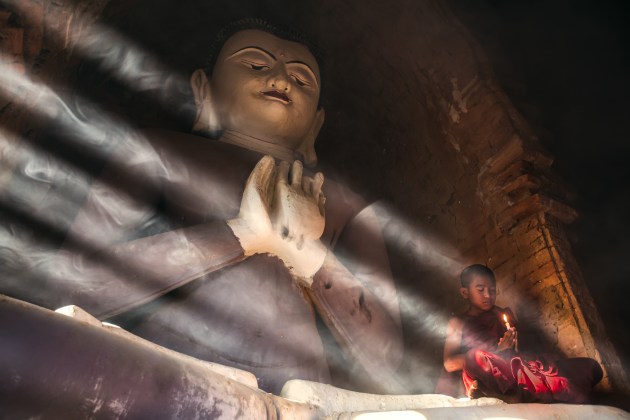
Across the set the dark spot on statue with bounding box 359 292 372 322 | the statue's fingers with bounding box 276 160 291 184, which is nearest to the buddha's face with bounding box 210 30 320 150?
the statue's fingers with bounding box 276 160 291 184

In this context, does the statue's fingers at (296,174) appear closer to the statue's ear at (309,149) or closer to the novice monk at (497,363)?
the statue's ear at (309,149)

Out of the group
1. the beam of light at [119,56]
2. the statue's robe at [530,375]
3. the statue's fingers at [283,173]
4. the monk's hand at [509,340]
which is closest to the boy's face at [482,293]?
the statue's robe at [530,375]

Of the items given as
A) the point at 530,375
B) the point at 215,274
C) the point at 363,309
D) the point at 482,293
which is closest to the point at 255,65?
the point at 215,274

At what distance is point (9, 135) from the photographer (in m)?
2.24

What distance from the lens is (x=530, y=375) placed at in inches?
74.1

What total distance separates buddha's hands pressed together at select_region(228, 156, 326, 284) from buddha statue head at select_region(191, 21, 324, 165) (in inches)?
20.2

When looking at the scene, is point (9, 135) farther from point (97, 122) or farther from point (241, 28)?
point (241, 28)

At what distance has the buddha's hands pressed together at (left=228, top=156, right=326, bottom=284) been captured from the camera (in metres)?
2.20

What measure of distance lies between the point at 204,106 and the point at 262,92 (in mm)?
376

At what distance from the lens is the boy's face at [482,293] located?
2420 mm

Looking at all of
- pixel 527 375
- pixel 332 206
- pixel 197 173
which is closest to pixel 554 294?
pixel 527 375

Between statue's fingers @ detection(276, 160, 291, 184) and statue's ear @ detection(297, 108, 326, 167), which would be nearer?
statue's fingers @ detection(276, 160, 291, 184)

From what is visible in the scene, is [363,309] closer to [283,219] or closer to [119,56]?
[283,219]

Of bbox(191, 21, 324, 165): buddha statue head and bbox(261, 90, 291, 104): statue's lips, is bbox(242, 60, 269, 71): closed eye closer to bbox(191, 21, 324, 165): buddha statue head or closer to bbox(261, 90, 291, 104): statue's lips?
bbox(191, 21, 324, 165): buddha statue head
